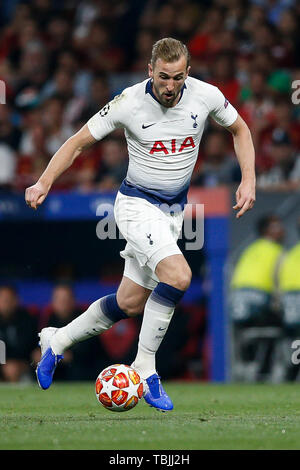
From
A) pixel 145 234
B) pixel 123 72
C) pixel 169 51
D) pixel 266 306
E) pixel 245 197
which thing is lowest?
pixel 266 306

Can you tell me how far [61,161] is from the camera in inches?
259

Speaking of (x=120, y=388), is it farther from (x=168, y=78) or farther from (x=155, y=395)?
(x=168, y=78)

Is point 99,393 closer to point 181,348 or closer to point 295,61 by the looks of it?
point 181,348

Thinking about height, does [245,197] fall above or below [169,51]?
below

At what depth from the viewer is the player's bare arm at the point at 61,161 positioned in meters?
6.41

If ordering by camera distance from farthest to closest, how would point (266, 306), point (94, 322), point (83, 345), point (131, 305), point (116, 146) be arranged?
1. point (116, 146)
2. point (83, 345)
3. point (266, 306)
4. point (94, 322)
5. point (131, 305)

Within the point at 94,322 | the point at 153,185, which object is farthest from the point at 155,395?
the point at 153,185

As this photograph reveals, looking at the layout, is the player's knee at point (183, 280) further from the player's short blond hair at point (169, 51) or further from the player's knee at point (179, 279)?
the player's short blond hair at point (169, 51)

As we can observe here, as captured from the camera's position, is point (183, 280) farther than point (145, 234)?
No

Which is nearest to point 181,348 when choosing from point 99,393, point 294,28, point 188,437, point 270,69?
point 270,69

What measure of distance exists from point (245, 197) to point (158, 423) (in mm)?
1482

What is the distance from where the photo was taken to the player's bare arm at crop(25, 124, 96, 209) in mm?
6410

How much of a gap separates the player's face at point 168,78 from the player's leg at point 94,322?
123cm

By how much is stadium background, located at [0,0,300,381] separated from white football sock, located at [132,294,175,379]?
16.0ft
